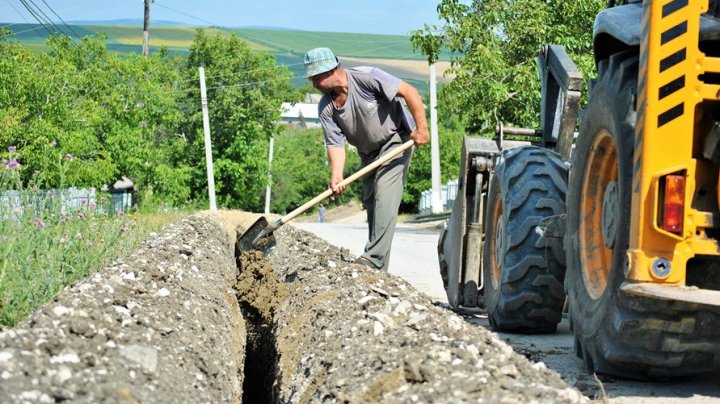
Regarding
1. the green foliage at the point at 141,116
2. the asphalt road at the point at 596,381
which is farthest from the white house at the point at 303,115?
the asphalt road at the point at 596,381

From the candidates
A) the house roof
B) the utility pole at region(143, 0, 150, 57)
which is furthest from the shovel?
the house roof

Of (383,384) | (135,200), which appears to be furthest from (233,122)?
(383,384)

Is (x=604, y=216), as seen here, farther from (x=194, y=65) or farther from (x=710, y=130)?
(x=194, y=65)

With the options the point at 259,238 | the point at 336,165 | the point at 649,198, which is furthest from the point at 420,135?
the point at 649,198

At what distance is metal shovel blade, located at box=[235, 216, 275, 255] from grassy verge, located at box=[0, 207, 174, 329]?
117 cm

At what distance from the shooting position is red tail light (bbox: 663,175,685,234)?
496cm

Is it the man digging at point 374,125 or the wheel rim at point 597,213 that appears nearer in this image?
the wheel rim at point 597,213

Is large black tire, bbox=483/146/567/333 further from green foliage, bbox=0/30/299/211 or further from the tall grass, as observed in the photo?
green foliage, bbox=0/30/299/211

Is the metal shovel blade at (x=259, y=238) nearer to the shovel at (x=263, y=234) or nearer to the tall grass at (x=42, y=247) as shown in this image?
the shovel at (x=263, y=234)

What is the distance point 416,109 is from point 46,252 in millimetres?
3024

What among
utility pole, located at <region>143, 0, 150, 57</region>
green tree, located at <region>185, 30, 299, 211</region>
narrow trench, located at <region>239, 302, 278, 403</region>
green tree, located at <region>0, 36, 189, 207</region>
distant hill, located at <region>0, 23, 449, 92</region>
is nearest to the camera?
narrow trench, located at <region>239, 302, 278, 403</region>

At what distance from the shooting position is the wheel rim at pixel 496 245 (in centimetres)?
789

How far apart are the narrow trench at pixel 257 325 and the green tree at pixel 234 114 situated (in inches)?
1902

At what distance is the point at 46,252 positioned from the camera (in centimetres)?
718
